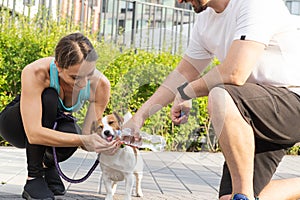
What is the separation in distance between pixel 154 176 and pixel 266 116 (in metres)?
2.22

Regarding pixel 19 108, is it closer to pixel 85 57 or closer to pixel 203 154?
pixel 85 57

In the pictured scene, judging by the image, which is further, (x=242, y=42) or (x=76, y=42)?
(x=76, y=42)

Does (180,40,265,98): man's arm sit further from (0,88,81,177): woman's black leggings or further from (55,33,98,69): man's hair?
(0,88,81,177): woman's black leggings

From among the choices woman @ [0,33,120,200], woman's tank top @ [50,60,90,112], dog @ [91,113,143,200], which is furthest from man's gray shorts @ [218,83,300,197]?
woman's tank top @ [50,60,90,112]

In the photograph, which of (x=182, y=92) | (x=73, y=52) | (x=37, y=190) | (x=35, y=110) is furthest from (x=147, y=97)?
(x=37, y=190)

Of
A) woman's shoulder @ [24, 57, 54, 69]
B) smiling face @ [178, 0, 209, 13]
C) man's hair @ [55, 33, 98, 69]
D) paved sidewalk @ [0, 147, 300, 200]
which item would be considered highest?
smiling face @ [178, 0, 209, 13]

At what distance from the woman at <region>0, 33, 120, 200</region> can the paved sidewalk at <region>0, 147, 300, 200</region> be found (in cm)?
15

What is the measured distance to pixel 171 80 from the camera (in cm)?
328

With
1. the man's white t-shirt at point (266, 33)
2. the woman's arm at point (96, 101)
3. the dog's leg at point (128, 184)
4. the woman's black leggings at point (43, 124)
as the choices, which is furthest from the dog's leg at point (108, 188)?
the man's white t-shirt at point (266, 33)

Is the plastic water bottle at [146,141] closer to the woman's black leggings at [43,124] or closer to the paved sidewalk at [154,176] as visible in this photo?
the paved sidewalk at [154,176]

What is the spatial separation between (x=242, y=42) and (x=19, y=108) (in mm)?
1814

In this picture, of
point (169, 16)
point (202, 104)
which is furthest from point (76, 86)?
point (169, 16)

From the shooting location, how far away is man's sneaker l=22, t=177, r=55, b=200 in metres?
4.08

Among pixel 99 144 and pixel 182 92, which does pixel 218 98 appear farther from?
pixel 99 144
